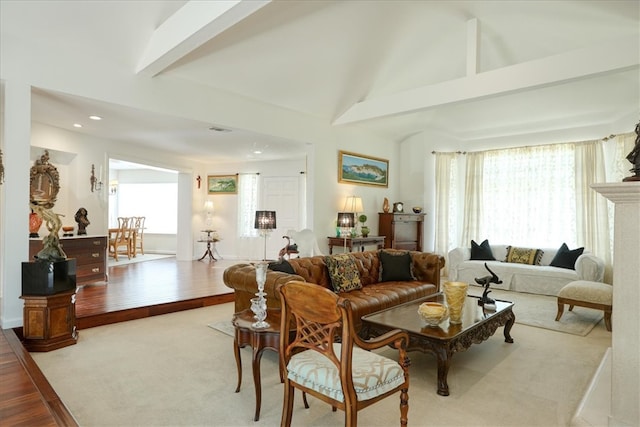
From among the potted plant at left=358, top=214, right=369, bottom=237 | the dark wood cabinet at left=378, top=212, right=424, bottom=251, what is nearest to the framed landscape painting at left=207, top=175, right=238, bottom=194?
the potted plant at left=358, top=214, right=369, bottom=237

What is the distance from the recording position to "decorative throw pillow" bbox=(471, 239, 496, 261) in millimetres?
7164

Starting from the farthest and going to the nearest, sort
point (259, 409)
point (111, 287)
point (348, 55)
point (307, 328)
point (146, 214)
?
point (146, 214) < point (111, 287) < point (348, 55) < point (259, 409) < point (307, 328)

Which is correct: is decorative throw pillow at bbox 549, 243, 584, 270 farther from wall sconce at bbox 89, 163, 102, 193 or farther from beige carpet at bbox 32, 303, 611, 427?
wall sconce at bbox 89, 163, 102, 193

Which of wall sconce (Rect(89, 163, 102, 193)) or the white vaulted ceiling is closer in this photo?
the white vaulted ceiling

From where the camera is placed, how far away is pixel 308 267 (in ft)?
13.8

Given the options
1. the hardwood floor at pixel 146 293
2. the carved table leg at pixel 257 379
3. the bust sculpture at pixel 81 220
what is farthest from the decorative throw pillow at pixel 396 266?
the bust sculpture at pixel 81 220

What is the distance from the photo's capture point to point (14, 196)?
358 cm

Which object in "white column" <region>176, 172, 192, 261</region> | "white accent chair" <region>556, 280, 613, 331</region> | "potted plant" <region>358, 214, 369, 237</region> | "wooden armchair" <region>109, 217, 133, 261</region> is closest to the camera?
"white accent chair" <region>556, 280, 613, 331</region>

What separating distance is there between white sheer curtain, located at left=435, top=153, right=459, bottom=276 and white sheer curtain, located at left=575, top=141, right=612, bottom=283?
216 centimetres

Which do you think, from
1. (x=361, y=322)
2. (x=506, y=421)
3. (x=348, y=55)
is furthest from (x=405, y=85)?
(x=506, y=421)

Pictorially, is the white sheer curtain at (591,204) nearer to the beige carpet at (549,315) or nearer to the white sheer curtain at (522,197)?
the white sheer curtain at (522,197)

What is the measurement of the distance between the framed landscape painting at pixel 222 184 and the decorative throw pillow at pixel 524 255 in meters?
6.30

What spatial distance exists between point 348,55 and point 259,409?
4594 mm

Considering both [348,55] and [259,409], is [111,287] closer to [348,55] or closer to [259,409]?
[259,409]
